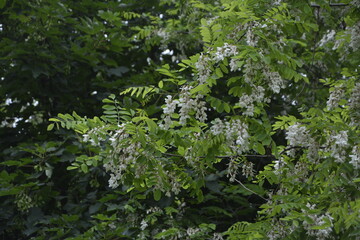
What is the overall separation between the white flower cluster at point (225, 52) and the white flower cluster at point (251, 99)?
12.1 inches

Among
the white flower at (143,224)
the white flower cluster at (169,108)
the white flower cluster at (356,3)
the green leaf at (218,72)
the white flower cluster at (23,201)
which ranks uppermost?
the white flower cluster at (356,3)

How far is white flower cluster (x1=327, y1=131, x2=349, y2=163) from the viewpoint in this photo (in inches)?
148

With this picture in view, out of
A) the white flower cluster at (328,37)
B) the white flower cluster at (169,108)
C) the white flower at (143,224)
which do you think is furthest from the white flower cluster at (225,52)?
the white flower cluster at (328,37)

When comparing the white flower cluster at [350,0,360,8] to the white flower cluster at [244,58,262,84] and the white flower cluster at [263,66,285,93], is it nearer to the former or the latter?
the white flower cluster at [263,66,285,93]

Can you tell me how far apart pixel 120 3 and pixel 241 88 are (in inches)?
172

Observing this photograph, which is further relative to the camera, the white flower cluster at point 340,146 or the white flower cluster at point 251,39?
the white flower cluster at point 251,39

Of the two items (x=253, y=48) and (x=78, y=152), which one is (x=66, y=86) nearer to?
(x=78, y=152)

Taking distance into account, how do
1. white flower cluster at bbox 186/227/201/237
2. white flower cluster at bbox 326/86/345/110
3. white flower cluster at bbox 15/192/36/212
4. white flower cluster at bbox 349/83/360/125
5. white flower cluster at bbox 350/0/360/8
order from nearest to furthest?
white flower cluster at bbox 349/83/360/125, white flower cluster at bbox 326/86/345/110, white flower cluster at bbox 350/0/360/8, white flower cluster at bbox 186/227/201/237, white flower cluster at bbox 15/192/36/212

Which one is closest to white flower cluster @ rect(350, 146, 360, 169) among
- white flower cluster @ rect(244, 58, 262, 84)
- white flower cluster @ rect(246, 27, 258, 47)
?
white flower cluster @ rect(244, 58, 262, 84)

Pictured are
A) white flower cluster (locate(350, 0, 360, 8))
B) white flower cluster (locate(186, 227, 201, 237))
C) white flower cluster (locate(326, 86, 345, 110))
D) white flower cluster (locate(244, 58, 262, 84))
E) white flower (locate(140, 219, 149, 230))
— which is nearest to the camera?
white flower cluster (locate(244, 58, 262, 84))

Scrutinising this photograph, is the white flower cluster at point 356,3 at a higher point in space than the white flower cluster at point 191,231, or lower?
higher

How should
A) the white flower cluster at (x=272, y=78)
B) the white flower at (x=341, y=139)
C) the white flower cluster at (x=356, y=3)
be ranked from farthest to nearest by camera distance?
the white flower cluster at (x=356, y=3) → the white flower cluster at (x=272, y=78) → the white flower at (x=341, y=139)

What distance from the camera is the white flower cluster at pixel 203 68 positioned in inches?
153

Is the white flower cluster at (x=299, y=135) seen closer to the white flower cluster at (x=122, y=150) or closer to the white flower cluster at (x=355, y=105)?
the white flower cluster at (x=355, y=105)
